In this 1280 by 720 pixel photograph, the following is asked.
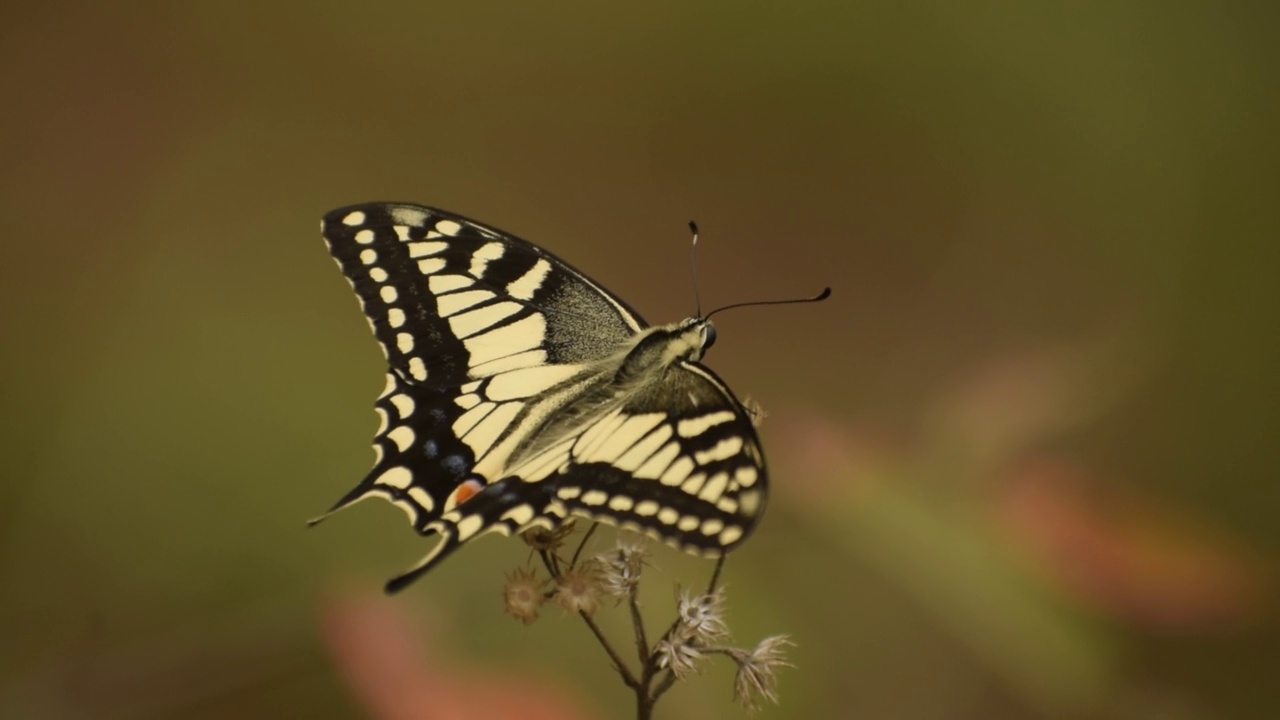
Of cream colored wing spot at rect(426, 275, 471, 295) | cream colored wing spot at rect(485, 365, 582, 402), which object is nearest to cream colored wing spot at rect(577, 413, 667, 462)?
cream colored wing spot at rect(485, 365, 582, 402)

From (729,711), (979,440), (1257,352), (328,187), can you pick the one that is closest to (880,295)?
(979,440)

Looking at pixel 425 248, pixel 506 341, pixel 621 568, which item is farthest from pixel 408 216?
pixel 621 568

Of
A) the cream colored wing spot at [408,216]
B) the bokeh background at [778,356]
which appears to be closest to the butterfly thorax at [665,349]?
the cream colored wing spot at [408,216]

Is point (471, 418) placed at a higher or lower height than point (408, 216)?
lower

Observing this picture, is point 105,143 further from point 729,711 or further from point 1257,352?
point 1257,352

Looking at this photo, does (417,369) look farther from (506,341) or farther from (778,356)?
(778,356)

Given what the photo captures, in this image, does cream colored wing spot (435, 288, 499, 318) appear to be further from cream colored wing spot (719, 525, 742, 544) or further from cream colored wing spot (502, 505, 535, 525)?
cream colored wing spot (719, 525, 742, 544)
